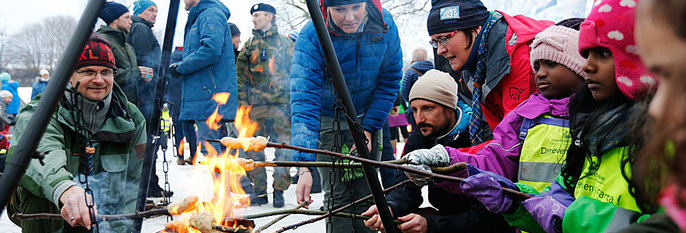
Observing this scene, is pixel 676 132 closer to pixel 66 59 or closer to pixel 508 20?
pixel 66 59

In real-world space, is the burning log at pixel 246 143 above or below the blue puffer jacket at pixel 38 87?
below

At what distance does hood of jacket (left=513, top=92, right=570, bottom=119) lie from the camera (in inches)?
82.1

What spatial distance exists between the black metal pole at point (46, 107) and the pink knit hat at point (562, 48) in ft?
5.90

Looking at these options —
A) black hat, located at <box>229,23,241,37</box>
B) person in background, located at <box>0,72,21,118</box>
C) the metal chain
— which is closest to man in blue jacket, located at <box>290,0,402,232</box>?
the metal chain

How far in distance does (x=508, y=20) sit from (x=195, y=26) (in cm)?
325

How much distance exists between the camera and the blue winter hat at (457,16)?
286 cm

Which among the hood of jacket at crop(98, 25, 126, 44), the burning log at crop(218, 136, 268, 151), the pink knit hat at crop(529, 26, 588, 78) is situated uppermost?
the hood of jacket at crop(98, 25, 126, 44)

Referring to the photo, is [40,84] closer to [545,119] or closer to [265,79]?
[265,79]

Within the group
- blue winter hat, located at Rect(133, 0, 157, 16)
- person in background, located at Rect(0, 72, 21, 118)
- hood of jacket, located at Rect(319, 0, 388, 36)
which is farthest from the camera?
person in background, located at Rect(0, 72, 21, 118)

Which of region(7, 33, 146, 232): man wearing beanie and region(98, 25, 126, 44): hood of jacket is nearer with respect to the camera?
region(7, 33, 146, 232): man wearing beanie

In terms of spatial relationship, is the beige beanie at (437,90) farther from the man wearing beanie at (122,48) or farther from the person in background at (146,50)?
the man wearing beanie at (122,48)

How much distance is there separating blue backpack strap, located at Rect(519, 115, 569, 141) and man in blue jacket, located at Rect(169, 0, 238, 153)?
10.6 feet

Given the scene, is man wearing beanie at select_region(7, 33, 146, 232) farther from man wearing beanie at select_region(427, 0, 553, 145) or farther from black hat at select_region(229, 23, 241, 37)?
black hat at select_region(229, 23, 241, 37)

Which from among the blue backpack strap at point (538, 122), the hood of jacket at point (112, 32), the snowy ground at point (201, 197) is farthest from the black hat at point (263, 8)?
the blue backpack strap at point (538, 122)
